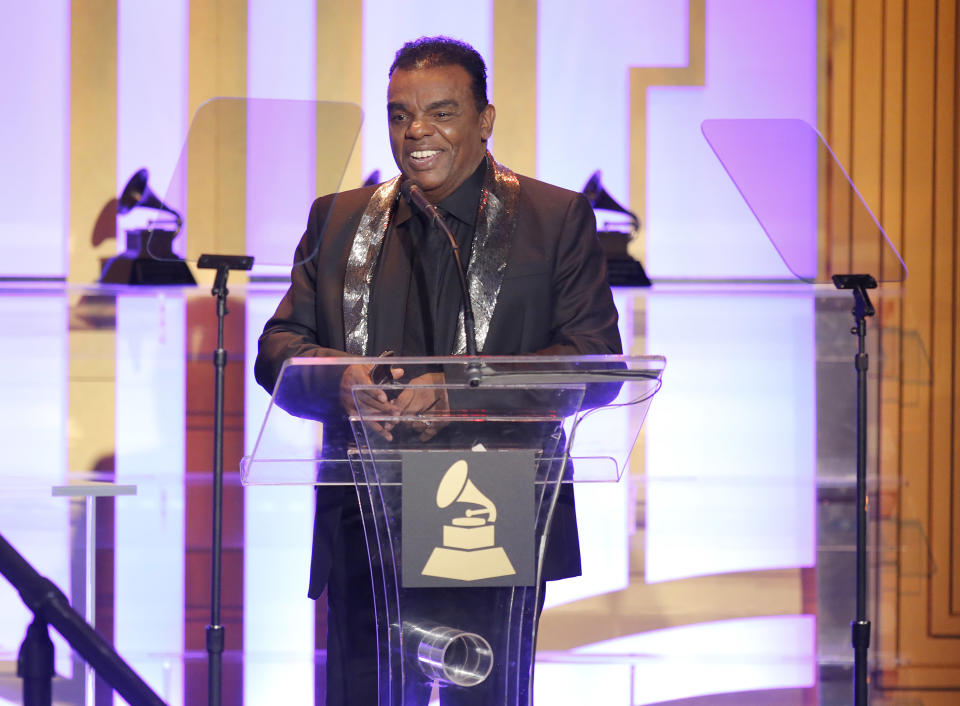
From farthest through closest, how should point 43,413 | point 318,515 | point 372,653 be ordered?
point 43,413, point 318,515, point 372,653

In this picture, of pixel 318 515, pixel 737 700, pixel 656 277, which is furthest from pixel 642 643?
pixel 318 515

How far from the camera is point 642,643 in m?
3.39

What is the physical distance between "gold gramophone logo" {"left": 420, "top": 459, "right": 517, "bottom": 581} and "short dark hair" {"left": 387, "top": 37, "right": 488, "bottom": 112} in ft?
2.98

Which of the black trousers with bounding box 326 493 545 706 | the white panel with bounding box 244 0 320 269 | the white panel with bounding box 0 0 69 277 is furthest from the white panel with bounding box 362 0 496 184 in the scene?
the black trousers with bounding box 326 493 545 706

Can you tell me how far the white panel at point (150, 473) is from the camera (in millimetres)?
3412

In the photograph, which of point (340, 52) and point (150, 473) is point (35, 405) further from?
point (340, 52)

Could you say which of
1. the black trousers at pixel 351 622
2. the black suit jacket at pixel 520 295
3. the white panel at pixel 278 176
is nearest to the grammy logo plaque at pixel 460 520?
the black trousers at pixel 351 622

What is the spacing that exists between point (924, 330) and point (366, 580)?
2.44 meters

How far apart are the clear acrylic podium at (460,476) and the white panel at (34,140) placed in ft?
8.37

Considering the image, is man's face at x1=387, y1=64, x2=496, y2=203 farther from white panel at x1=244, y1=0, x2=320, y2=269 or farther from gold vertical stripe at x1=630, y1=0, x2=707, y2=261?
gold vertical stripe at x1=630, y1=0, x2=707, y2=261

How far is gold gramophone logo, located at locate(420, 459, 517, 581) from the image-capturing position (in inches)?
48.5

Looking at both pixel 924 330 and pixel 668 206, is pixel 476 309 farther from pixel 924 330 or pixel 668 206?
pixel 924 330

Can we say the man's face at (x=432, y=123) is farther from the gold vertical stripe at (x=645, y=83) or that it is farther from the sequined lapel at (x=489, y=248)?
the gold vertical stripe at (x=645, y=83)

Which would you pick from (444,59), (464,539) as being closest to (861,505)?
(444,59)
